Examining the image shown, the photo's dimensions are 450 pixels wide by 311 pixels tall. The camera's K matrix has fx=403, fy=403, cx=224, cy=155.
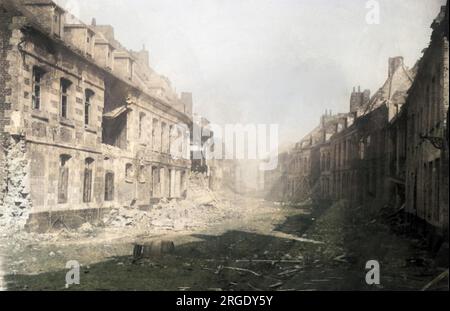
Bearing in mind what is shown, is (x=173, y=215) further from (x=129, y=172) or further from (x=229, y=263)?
(x=229, y=263)

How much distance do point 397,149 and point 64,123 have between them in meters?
17.8

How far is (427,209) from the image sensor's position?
14898 mm

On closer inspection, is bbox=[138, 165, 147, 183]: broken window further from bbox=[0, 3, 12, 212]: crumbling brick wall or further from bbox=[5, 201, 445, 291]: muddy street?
bbox=[0, 3, 12, 212]: crumbling brick wall

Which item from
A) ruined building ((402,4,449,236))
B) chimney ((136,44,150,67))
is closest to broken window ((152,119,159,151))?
chimney ((136,44,150,67))

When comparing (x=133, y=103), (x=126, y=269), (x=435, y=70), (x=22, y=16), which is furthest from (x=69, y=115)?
(x=435, y=70)

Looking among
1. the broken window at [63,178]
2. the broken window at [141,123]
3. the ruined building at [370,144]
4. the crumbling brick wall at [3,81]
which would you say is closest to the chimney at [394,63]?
the ruined building at [370,144]

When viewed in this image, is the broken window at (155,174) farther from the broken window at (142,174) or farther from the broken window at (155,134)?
the broken window at (142,174)

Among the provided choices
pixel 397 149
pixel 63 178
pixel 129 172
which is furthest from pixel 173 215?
pixel 397 149

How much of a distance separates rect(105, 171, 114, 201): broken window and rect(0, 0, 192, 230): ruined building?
0.18 ft

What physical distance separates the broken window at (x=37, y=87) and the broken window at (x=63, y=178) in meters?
2.60

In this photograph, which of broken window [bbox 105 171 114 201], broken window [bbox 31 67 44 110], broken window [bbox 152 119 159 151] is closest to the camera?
broken window [bbox 31 67 44 110]

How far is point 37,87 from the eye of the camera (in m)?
16.3

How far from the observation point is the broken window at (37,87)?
1600 centimetres

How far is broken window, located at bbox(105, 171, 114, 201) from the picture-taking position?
21781mm
